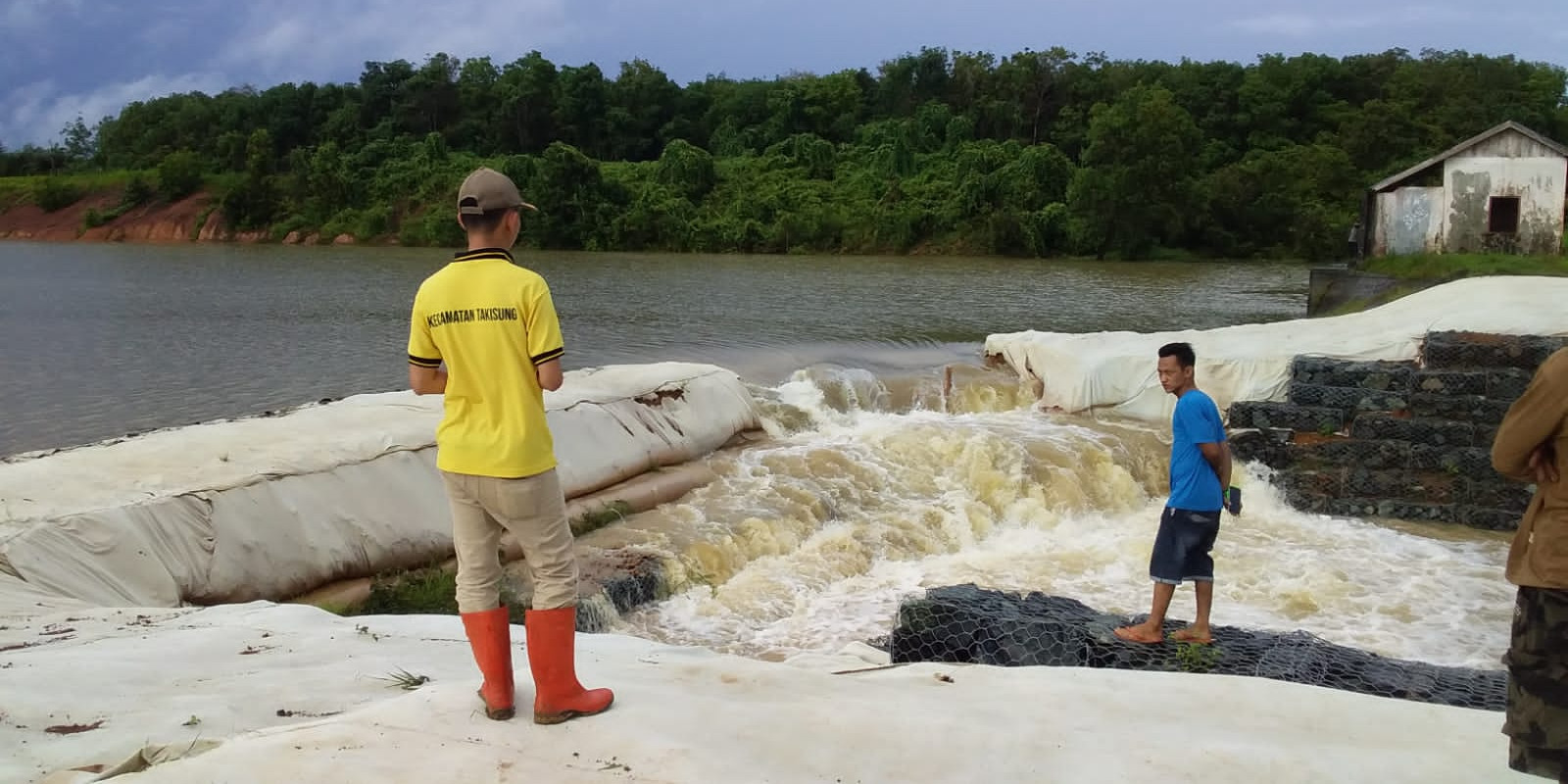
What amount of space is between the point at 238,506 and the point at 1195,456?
18.0 ft

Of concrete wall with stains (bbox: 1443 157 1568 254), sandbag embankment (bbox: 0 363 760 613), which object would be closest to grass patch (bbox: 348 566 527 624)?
sandbag embankment (bbox: 0 363 760 613)

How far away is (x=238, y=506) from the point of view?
659 centimetres

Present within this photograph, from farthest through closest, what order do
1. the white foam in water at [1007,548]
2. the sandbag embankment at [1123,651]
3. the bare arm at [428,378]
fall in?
1. the white foam in water at [1007,548]
2. the sandbag embankment at [1123,651]
3. the bare arm at [428,378]

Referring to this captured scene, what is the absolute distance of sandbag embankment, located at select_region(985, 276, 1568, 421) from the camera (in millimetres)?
12039

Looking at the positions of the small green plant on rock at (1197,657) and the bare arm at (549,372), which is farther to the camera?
the small green plant on rock at (1197,657)

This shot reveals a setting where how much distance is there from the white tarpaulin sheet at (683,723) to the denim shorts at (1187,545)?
158 centimetres

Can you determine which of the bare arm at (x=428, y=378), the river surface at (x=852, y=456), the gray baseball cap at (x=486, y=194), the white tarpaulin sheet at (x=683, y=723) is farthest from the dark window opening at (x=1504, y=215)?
the bare arm at (x=428, y=378)

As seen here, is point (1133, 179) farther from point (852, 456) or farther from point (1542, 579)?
point (1542, 579)

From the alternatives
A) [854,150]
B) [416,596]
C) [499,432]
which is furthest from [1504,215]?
[854,150]

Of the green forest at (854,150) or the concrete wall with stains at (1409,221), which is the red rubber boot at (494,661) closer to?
the concrete wall with stains at (1409,221)

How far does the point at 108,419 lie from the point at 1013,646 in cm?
1115

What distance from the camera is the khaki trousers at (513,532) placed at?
3.20 meters

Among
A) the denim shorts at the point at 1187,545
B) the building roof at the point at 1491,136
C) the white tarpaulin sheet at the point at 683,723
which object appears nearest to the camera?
the white tarpaulin sheet at the point at 683,723

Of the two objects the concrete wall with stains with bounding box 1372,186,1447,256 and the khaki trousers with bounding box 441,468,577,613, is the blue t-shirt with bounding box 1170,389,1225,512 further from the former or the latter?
the concrete wall with stains with bounding box 1372,186,1447,256
